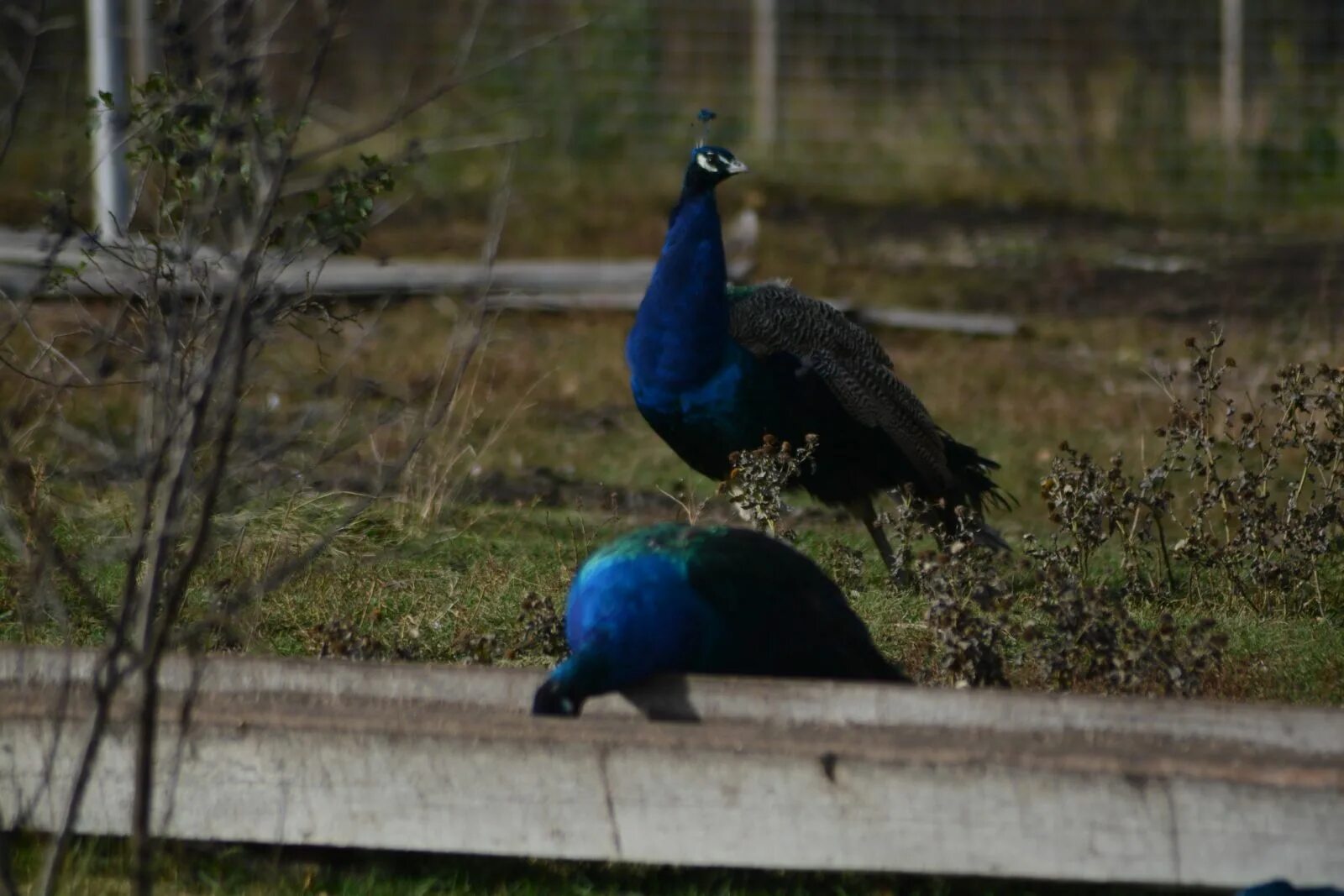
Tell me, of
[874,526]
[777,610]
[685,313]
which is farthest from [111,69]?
[777,610]

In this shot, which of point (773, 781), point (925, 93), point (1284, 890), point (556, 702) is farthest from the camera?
point (925, 93)

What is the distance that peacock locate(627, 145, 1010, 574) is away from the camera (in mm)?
4770

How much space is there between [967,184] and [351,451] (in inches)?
262

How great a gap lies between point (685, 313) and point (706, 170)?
417 mm

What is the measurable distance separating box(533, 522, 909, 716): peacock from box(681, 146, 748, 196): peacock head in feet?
5.41

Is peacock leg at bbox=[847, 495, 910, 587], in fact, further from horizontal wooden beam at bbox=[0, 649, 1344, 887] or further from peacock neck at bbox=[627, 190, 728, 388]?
horizontal wooden beam at bbox=[0, 649, 1344, 887]

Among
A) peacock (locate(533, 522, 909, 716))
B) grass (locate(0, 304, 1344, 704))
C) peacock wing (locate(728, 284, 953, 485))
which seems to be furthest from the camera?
peacock wing (locate(728, 284, 953, 485))

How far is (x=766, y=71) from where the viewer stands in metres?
11.3

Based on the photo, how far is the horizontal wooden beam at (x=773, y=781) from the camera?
8.56 ft

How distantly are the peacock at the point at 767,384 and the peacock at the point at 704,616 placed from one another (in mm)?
1244

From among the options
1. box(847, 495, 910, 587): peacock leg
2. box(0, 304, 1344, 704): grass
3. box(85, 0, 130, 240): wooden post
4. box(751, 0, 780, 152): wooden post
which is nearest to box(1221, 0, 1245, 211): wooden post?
box(751, 0, 780, 152): wooden post

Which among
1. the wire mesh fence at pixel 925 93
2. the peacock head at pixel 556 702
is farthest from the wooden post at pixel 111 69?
the peacock head at pixel 556 702

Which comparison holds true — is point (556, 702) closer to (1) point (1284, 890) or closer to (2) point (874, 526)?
(1) point (1284, 890)

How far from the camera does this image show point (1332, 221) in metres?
10.9
